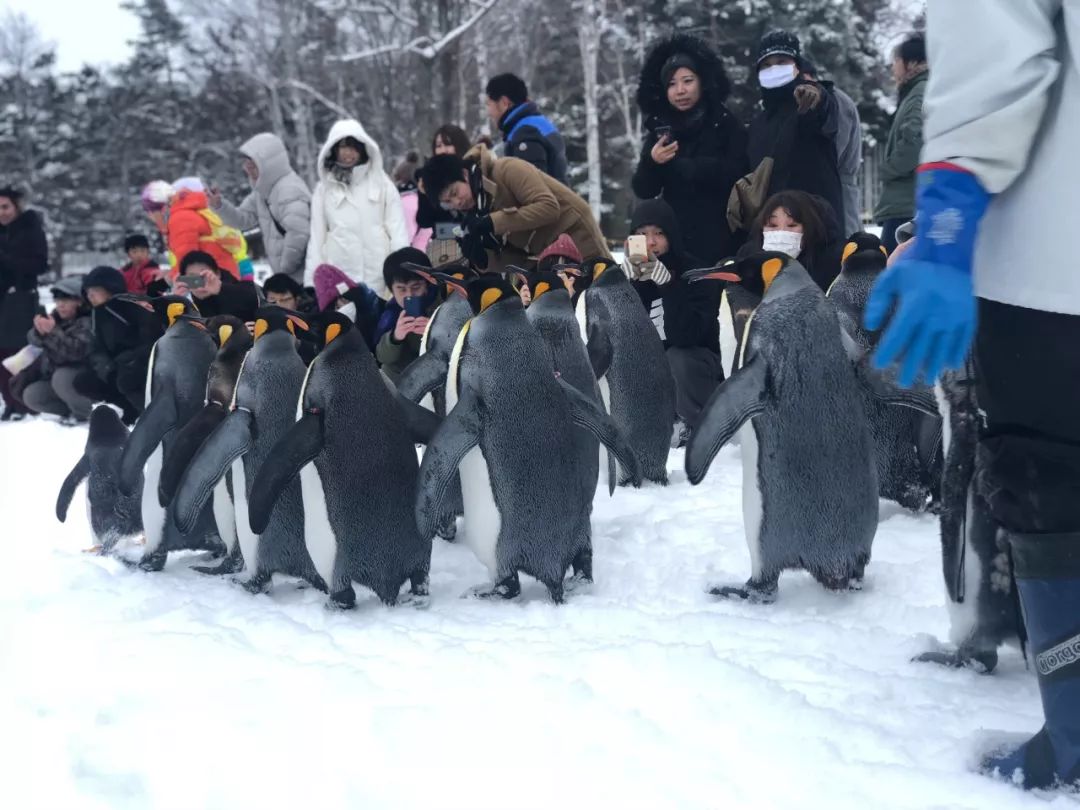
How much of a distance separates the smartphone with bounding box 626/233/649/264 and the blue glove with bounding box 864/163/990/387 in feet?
10.4

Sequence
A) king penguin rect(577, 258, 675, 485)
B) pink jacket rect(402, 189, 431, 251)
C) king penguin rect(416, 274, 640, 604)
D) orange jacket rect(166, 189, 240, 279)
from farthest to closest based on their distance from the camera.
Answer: orange jacket rect(166, 189, 240, 279), pink jacket rect(402, 189, 431, 251), king penguin rect(577, 258, 675, 485), king penguin rect(416, 274, 640, 604)

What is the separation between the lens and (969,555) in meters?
2.01

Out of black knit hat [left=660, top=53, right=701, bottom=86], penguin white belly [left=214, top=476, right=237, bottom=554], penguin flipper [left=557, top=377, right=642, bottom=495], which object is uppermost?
black knit hat [left=660, top=53, right=701, bottom=86]

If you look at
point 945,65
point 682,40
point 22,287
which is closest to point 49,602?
point 945,65

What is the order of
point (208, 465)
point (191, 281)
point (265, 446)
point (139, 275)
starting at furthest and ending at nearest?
point (139, 275)
point (191, 281)
point (265, 446)
point (208, 465)

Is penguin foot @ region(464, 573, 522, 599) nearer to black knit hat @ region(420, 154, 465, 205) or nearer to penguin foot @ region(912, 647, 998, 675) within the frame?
penguin foot @ region(912, 647, 998, 675)

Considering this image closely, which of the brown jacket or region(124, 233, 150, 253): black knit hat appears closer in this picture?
the brown jacket

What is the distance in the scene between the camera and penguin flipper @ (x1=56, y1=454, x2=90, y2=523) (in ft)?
11.9

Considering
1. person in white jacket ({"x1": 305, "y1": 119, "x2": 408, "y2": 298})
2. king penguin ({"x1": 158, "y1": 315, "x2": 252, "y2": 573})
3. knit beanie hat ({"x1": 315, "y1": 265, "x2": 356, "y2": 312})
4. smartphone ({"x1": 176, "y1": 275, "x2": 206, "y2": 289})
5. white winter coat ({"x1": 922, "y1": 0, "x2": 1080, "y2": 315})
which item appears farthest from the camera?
person in white jacket ({"x1": 305, "y1": 119, "x2": 408, "y2": 298})

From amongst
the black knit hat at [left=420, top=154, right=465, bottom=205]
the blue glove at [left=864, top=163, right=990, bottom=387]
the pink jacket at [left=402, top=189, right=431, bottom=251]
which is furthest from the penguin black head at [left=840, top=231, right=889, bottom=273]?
the pink jacket at [left=402, top=189, right=431, bottom=251]

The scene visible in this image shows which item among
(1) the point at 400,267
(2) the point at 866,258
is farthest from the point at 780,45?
(1) the point at 400,267

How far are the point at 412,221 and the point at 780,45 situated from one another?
9.39ft

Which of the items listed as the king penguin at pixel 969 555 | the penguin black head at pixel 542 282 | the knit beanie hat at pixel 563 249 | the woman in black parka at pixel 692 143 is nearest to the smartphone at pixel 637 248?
the knit beanie hat at pixel 563 249

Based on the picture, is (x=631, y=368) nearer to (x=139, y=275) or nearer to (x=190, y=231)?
(x=190, y=231)
